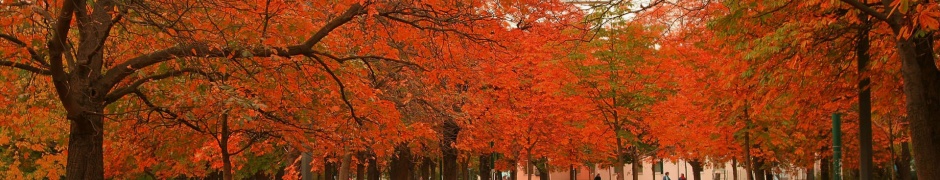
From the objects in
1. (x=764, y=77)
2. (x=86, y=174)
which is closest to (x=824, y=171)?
(x=764, y=77)

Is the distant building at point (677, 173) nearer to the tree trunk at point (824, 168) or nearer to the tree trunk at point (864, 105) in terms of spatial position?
the tree trunk at point (824, 168)

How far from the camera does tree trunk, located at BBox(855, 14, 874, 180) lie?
580 inches

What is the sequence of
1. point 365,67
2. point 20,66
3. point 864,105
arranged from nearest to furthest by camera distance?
point 20,66, point 864,105, point 365,67

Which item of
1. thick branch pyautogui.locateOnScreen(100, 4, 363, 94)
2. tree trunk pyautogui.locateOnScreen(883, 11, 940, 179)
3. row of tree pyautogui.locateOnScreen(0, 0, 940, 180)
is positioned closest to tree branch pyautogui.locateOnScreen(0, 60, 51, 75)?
row of tree pyautogui.locateOnScreen(0, 0, 940, 180)

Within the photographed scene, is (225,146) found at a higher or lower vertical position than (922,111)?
lower

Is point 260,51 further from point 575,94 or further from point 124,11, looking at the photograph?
point 575,94

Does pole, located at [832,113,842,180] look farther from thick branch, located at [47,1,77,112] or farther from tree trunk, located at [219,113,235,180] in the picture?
tree trunk, located at [219,113,235,180]

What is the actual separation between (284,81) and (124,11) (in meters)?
2.22

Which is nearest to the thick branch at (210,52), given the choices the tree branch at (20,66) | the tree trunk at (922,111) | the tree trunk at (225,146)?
the tree branch at (20,66)

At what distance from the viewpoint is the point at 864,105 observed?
606 inches

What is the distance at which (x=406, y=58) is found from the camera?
1808cm

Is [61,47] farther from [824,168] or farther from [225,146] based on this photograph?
[824,168]

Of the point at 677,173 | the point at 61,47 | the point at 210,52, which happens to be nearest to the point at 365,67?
the point at 210,52

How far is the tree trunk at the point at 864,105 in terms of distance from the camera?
14.7 m
